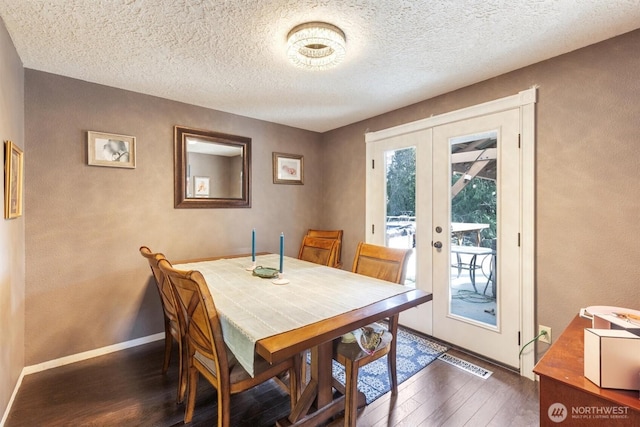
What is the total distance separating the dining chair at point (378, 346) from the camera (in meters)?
1.55

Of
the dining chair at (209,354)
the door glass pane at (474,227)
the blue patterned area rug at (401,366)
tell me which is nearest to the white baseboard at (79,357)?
the dining chair at (209,354)

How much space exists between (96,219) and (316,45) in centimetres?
224

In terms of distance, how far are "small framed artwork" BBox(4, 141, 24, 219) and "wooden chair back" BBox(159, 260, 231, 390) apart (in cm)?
104

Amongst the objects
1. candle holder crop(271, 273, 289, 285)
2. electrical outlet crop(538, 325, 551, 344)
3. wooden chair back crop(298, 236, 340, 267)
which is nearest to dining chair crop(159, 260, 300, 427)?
candle holder crop(271, 273, 289, 285)

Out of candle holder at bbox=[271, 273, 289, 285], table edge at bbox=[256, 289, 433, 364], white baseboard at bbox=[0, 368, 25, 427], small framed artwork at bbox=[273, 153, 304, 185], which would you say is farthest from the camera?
small framed artwork at bbox=[273, 153, 304, 185]

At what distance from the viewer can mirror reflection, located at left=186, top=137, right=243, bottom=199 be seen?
2.98 meters

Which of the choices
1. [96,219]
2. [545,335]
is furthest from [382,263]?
[96,219]

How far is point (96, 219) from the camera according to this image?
2.48 metres

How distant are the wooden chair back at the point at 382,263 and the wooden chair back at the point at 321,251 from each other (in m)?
0.46

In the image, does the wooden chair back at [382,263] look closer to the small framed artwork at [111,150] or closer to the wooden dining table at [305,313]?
the wooden dining table at [305,313]

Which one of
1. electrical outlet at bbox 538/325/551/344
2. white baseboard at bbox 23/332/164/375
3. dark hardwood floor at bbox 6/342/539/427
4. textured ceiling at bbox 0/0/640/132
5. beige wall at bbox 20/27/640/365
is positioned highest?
textured ceiling at bbox 0/0/640/132

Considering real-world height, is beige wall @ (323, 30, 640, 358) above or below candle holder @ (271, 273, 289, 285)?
above

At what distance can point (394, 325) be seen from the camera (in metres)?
1.96

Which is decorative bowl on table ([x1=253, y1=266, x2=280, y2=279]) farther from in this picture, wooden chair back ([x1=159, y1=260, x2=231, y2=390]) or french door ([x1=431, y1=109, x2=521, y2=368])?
french door ([x1=431, y1=109, x2=521, y2=368])
